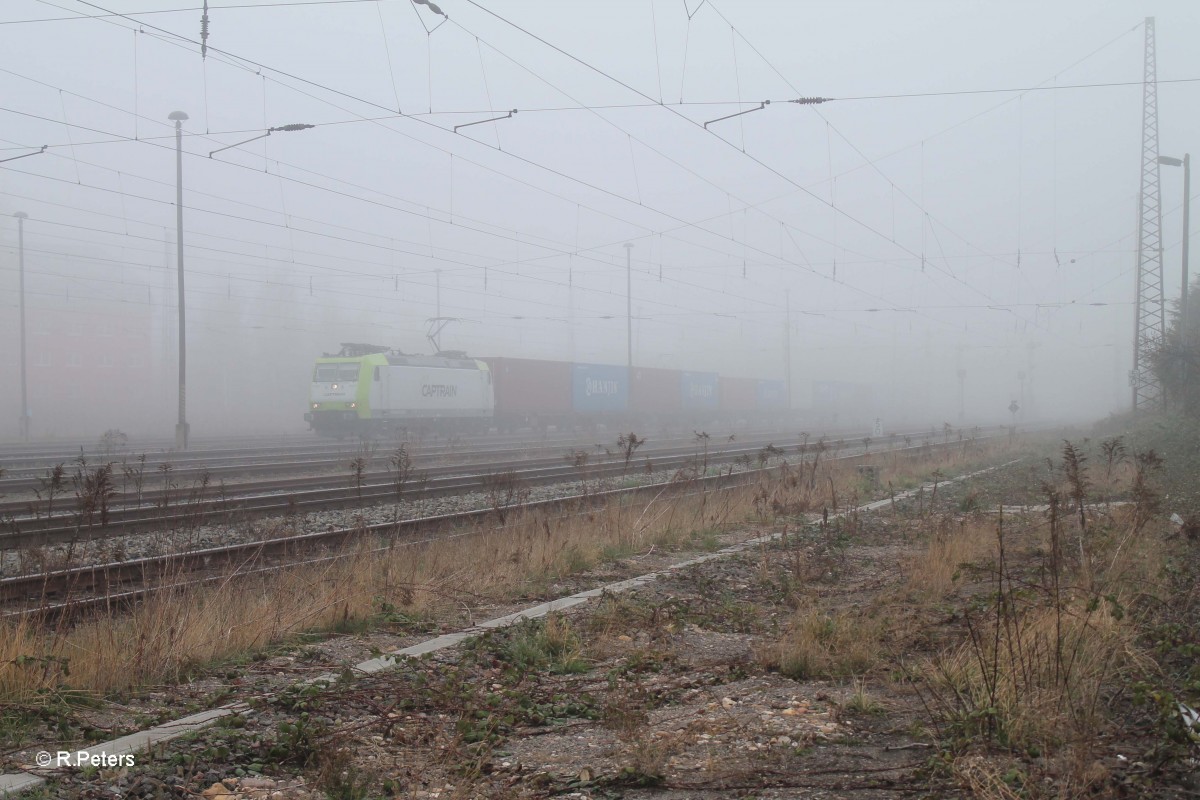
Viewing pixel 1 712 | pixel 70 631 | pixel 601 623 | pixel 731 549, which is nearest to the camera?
pixel 1 712

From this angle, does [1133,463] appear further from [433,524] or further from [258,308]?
[258,308]

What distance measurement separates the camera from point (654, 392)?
49031 mm

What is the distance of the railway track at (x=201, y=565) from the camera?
22.7 feet

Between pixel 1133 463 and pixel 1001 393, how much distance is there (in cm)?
9512

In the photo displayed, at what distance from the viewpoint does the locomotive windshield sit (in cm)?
3294

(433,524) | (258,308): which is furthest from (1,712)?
(258,308)

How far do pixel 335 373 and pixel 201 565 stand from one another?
83.0 feet

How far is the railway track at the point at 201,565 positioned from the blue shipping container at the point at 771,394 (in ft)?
159

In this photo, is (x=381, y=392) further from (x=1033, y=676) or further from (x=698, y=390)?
(x=1033, y=676)

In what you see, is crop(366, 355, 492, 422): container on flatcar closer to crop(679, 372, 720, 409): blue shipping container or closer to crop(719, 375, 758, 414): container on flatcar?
crop(679, 372, 720, 409): blue shipping container

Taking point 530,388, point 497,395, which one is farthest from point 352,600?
point 530,388

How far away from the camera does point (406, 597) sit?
295 inches

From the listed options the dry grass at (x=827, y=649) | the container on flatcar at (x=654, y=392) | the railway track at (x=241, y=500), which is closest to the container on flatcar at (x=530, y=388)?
the container on flatcar at (x=654, y=392)

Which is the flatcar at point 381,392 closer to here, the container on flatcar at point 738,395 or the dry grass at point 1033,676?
the container on flatcar at point 738,395
